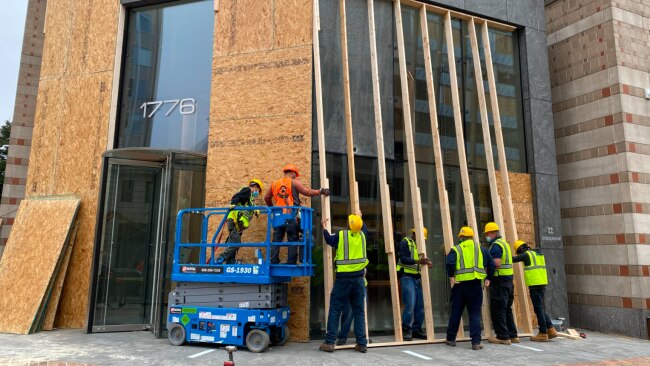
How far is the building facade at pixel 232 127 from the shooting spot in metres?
9.06

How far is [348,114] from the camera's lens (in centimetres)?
899

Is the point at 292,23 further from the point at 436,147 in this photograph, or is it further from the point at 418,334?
the point at 418,334

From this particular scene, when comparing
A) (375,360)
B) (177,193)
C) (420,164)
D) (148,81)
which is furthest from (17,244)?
(420,164)

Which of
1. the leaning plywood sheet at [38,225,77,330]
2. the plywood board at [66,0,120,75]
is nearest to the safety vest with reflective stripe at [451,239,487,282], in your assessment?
the leaning plywood sheet at [38,225,77,330]

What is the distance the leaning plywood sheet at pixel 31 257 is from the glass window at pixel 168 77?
2.02 meters

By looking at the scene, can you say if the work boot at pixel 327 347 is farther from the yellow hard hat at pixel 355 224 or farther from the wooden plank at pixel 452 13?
the wooden plank at pixel 452 13

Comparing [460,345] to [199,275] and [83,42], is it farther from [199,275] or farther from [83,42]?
[83,42]

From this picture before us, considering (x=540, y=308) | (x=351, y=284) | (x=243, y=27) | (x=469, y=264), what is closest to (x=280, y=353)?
(x=351, y=284)

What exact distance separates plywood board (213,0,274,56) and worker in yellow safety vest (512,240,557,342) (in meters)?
6.61

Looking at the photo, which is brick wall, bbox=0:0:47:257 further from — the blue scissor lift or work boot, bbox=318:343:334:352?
work boot, bbox=318:343:334:352

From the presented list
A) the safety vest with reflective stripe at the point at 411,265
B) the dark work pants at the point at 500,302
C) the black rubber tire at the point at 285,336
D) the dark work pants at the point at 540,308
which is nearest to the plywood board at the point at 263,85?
the safety vest with reflective stripe at the point at 411,265

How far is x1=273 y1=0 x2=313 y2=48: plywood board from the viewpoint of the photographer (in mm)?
9297

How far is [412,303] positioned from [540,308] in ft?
8.03

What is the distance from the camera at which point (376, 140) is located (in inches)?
377
